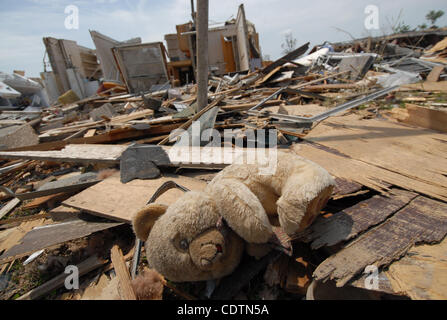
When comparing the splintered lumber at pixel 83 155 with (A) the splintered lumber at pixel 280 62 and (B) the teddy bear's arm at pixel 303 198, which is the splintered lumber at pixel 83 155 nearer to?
(B) the teddy bear's arm at pixel 303 198

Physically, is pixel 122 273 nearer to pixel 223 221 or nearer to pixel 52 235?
pixel 52 235

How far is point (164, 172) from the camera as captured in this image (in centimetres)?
256

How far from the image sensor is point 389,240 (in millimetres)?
1140

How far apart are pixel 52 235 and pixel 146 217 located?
1262 millimetres

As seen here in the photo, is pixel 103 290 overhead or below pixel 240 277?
below

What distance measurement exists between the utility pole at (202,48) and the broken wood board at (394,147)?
2.08 m

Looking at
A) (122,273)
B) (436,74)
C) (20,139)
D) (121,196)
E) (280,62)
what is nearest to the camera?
(122,273)

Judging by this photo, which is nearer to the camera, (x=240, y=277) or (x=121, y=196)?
(x=240, y=277)

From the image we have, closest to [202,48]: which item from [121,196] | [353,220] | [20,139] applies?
[121,196]

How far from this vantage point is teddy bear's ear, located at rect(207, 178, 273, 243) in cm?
99

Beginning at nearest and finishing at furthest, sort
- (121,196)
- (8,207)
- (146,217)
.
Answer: (146,217) < (121,196) < (8,207)

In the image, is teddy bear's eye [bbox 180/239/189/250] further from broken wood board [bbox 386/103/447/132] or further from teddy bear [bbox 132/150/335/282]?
broken wood board [bbox 386/103/447/132]
